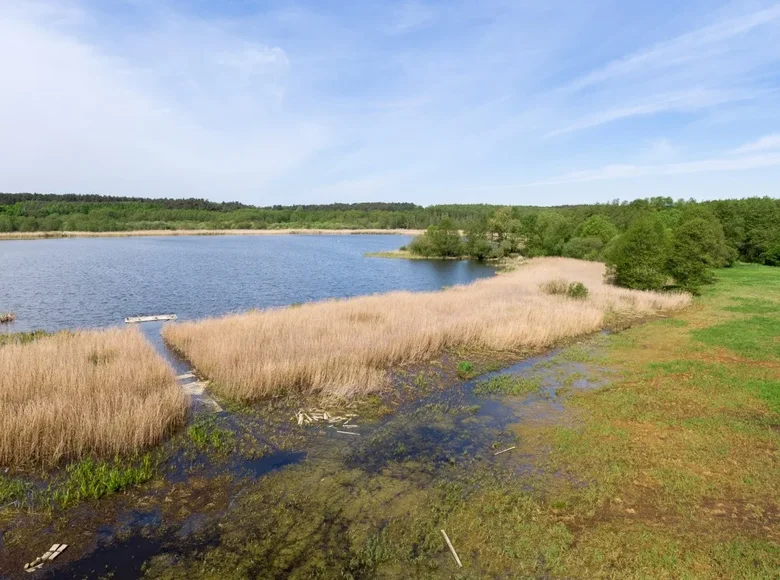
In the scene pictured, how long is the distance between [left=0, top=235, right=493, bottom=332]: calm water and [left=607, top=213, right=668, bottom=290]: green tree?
15.8 m

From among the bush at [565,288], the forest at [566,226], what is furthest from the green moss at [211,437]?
the forest at [566,226]

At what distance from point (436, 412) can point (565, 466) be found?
133 inches

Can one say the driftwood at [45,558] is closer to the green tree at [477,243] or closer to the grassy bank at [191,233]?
the green tree at [477,243]

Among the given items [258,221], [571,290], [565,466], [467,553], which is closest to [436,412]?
[565,466]

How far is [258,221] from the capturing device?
502 feet

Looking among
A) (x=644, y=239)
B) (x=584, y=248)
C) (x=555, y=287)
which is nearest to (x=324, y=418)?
(x=555, y=287)

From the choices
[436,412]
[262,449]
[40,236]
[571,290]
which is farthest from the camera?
[40,236]

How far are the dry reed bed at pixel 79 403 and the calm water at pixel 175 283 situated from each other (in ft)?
35.4

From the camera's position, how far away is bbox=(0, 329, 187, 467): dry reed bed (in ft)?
25.6

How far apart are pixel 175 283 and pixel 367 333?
2311 cm

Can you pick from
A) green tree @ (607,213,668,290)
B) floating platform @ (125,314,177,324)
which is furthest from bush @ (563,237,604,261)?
floating platform @ (125,314,177,324)

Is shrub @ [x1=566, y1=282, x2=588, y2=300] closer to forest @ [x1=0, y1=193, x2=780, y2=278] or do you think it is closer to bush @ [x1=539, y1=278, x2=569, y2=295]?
Result: bush @ [x1=539, y1=278, x2=569, y2=295]

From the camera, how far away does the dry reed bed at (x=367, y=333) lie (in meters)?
11.7

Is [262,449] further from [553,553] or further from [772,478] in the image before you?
[772,478]
